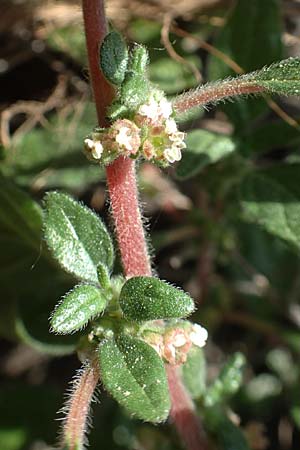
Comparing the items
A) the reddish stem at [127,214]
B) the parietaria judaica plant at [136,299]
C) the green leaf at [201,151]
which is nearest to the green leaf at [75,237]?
the parietaria judaica plant at [136,299]

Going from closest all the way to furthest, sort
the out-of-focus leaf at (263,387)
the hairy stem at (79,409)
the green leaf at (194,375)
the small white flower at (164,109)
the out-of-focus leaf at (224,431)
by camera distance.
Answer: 1. the hairy stem at (79,409)
2. the small white flower at (164,109)
3. the out-of-focus leaf at (224,431)
4. the green leaf at (194,375)
5. the out-of-focus leaf at (263,387)

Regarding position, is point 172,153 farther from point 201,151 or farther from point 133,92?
point 201,151

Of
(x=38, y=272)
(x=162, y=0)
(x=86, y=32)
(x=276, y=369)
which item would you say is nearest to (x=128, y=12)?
(x=162, y=0)

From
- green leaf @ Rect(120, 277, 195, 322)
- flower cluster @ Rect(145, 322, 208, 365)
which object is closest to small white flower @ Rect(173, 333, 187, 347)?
flower cluster @ Rect(145, 322, 208, 365)

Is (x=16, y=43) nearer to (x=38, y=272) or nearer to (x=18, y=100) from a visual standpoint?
(x=18, y=100)

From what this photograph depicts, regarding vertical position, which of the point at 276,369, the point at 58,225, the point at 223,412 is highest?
the point at 58,225

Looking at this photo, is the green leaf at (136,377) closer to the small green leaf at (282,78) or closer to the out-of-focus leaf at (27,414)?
the small green leaf at (282,78)
